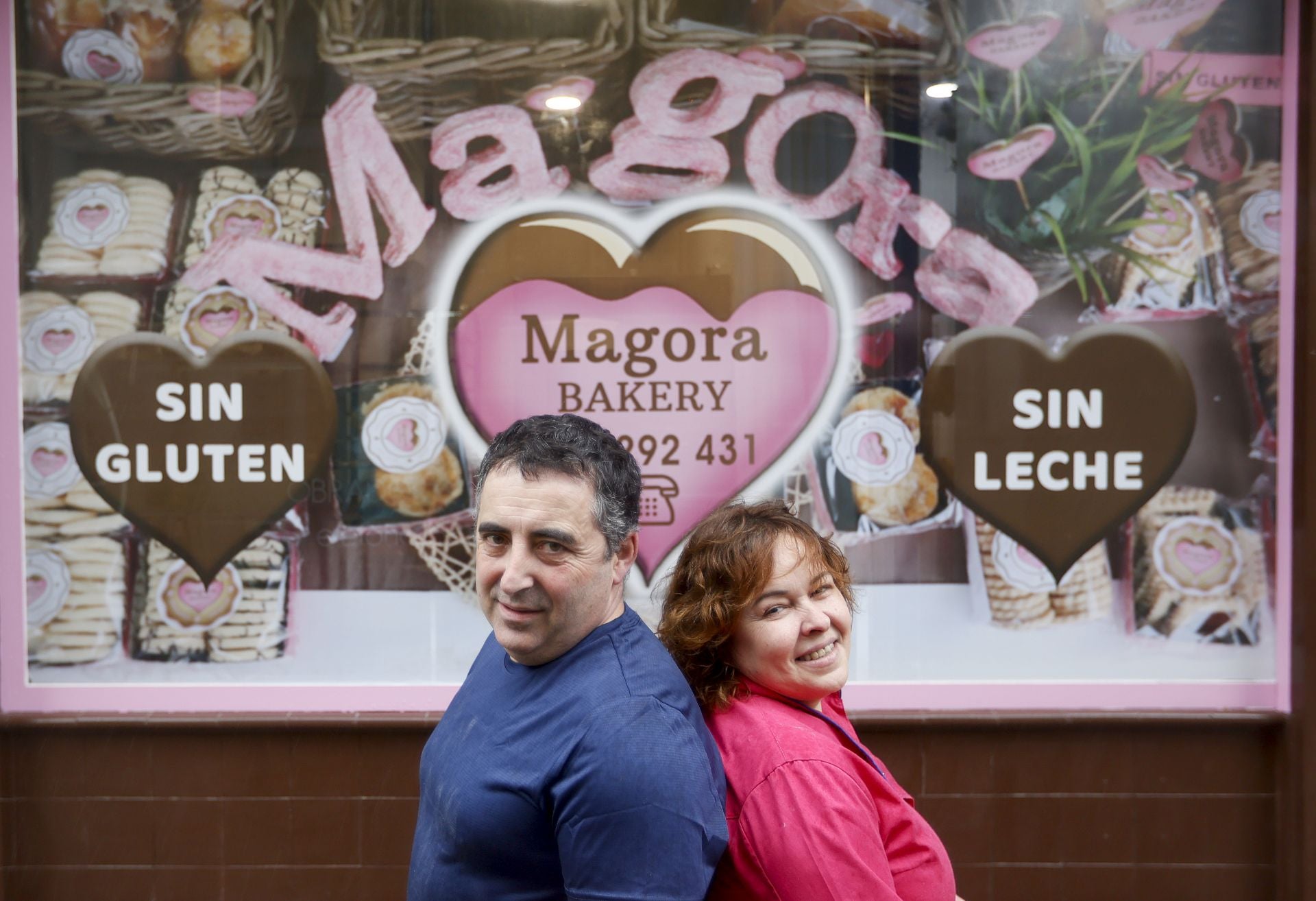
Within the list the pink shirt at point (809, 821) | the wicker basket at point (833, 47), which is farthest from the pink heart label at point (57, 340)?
the pink shirt at point (809, 821)

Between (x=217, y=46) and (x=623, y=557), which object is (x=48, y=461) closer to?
(x=217, y=46)

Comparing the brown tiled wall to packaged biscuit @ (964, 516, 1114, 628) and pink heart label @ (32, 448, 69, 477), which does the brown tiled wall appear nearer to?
packaged biscuit @ (964, 516, 1114, 628)

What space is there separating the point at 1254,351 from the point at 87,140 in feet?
14.2

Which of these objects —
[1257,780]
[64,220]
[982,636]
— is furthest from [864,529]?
[64,220]

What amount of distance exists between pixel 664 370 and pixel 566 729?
2406 millimetres

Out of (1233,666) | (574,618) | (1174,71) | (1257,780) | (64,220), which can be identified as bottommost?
(1257,780)

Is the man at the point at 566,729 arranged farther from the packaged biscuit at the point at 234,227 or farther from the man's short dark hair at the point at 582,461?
the packaged biscuit at the point at 234,227

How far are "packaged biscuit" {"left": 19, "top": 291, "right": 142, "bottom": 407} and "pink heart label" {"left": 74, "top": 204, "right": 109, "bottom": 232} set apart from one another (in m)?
0.24

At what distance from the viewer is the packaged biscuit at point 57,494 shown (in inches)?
151

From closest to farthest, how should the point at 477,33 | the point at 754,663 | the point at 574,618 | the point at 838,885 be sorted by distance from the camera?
the point at 838,885 < the point at 574,618 < the point at 754,663 < the point at 477,33

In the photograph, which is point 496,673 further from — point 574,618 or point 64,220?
point 64,220

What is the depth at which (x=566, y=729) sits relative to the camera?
160cm

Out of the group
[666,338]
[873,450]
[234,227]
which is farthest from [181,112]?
[873,450]

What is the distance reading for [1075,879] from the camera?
383cm
